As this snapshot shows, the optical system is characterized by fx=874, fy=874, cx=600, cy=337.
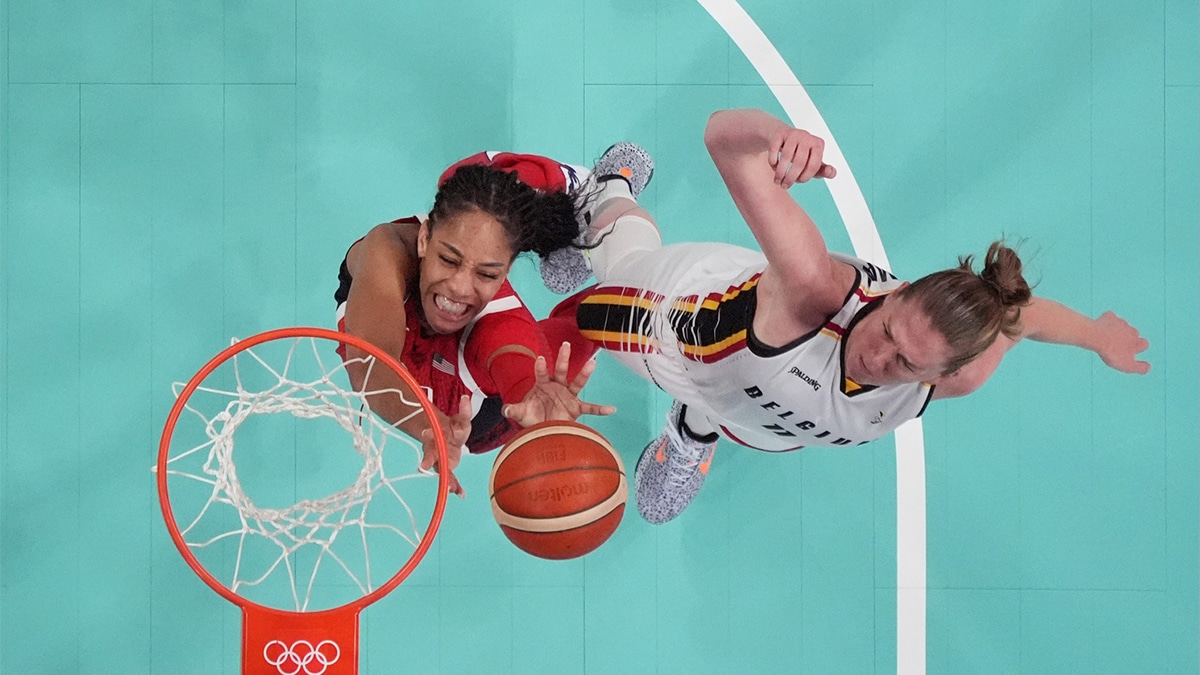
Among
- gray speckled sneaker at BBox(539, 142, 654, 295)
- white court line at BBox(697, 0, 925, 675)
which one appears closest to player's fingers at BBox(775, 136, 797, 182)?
gray speckled sneaker at BBox(539, 142, 654, 295)

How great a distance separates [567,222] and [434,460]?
3.03ft

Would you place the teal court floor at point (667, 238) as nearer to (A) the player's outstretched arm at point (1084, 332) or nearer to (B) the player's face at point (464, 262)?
(A) the player's outstretched arm at point (1084, 332)

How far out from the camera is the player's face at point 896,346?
77.2 inches

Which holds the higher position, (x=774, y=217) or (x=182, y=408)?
(x=774, y=217)

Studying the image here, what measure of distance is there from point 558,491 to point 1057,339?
1676 millimetres

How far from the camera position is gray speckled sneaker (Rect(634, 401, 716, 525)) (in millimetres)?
3219

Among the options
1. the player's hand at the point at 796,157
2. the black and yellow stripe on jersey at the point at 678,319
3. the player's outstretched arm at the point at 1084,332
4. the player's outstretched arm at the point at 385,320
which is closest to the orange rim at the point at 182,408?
the player's outstretched arm at the point at 385,320

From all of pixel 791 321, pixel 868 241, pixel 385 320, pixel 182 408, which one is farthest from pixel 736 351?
pixel 868 241

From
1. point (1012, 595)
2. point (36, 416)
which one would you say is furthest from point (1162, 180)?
point (36, 416)

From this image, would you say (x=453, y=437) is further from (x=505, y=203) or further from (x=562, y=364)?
(x=505, y=203)

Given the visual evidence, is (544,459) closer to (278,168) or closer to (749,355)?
(749,355)

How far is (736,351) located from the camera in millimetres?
2244

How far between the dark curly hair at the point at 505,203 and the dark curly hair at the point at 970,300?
1.11 m

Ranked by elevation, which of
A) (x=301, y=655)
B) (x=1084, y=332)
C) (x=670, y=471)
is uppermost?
(x=1084, y=332)
